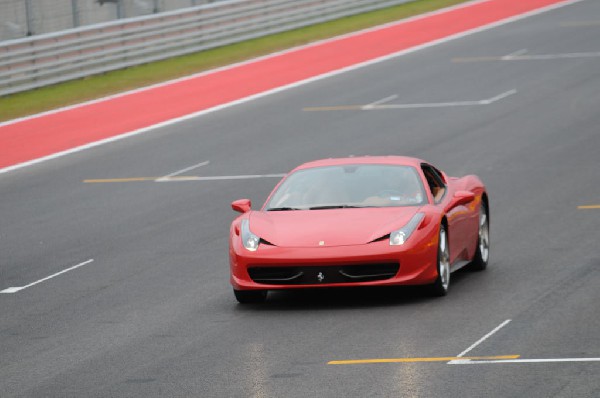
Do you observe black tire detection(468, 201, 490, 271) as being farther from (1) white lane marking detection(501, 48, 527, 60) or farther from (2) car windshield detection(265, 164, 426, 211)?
(1) white lane marking detection(501, 48, 527, 60)

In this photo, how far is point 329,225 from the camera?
12719 mm

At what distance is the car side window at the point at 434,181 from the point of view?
1401 centimetres

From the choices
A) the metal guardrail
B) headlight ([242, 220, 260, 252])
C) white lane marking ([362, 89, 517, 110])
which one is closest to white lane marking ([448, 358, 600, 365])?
headlight ([242, 220, 260, 252])

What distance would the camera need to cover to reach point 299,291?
13.8 meters

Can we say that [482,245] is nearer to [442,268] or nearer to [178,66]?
[442,268]

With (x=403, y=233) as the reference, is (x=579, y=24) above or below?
below

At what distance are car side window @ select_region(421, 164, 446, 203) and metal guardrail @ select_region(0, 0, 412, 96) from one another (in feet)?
61.6

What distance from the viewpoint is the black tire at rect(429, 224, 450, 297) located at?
41.8ft

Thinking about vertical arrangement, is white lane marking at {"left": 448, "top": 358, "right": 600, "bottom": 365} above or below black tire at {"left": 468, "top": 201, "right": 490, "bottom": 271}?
above

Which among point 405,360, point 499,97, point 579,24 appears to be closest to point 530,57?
point 499,97

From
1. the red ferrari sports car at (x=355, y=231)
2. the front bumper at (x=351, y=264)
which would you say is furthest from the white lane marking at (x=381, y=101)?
the front bumper at (x=351, y=264)

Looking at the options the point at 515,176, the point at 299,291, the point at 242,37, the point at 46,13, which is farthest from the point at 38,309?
the point at 242,37

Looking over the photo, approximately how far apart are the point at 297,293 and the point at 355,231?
1.38 meters

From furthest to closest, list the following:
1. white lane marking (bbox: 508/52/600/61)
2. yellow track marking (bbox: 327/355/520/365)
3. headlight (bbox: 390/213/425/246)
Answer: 1. white lane marking (bbox: 508/52/600/61)
2. headlight (bbox: 390/213/425/246)
3. yellow track marking (bbox: 327/355/520/365)
